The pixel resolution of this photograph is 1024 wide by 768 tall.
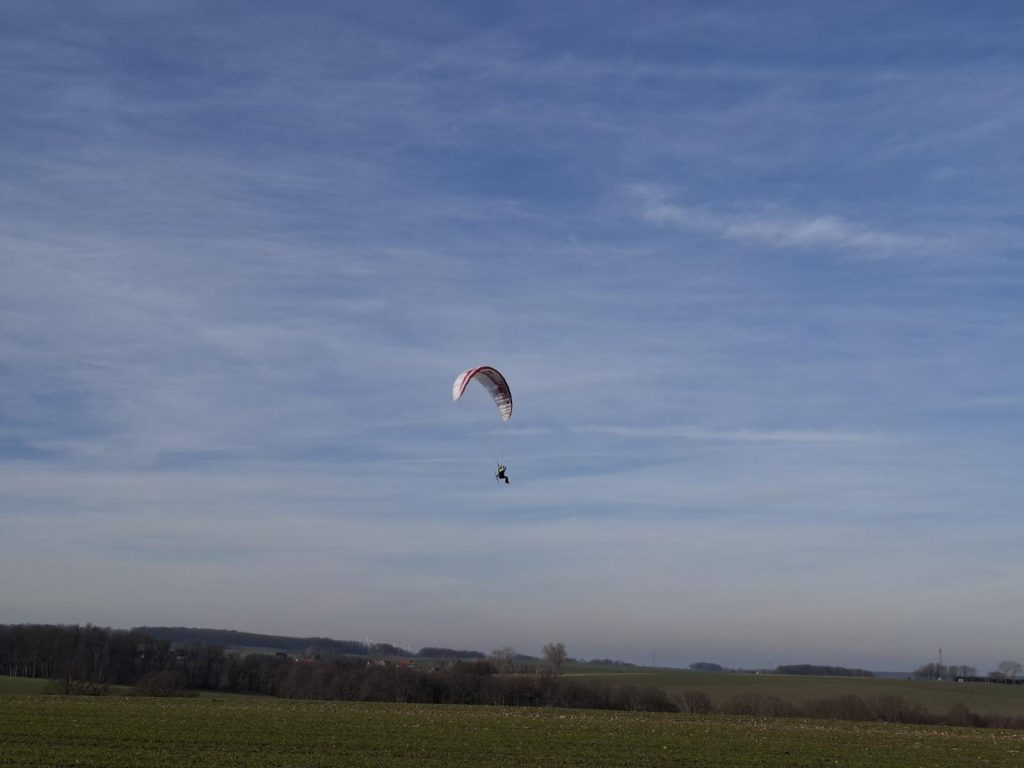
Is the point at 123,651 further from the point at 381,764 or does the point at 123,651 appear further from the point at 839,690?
the point at 381,764

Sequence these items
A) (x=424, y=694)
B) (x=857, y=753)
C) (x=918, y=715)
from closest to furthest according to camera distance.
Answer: (x=857, y=753), (x=918, y=715), (x=424, y=694)

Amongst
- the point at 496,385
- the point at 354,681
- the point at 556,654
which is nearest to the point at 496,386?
the point at 496,385

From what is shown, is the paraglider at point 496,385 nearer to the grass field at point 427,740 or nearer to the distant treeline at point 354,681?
the grass field at point 427,740

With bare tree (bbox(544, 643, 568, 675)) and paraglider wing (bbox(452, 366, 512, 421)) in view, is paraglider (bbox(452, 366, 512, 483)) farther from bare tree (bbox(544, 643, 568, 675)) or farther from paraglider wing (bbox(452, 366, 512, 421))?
bare tree (bbox(544, 643, 568, 675))

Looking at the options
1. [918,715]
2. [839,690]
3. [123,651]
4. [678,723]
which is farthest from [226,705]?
[123,651]

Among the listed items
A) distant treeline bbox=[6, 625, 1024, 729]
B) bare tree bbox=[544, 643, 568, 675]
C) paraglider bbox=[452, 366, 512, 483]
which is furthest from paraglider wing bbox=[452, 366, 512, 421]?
bare tree bbox=[544, 643, 568, 675]

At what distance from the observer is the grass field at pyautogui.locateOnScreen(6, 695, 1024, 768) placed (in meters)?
23.2

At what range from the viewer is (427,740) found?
92.4 feet

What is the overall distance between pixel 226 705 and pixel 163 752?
59.1 feet

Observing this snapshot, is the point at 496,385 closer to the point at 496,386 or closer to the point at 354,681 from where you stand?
the point at 496,386

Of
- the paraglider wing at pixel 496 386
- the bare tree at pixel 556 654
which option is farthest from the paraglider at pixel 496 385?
the bare tree at pixel 556 654

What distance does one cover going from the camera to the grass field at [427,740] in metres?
23.2

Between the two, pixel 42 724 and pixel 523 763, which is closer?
pixel 523 763

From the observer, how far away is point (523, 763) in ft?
76.4
